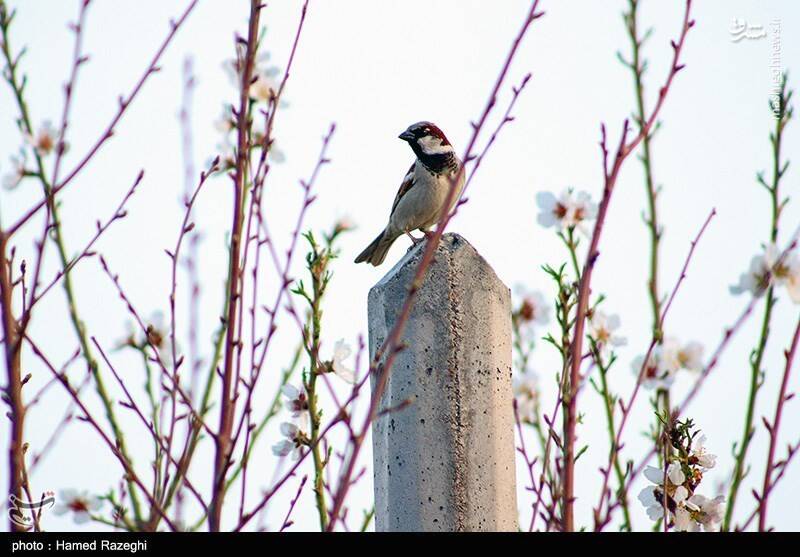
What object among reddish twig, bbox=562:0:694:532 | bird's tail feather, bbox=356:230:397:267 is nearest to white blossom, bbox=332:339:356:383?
reddish twig, bbox=562:0:694:532

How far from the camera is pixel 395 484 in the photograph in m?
2.13

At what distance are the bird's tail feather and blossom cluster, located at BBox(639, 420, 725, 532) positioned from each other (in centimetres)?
357

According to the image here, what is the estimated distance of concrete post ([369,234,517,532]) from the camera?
211 cm

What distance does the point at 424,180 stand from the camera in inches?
198

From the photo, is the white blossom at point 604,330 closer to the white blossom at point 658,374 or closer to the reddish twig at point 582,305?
the white blossom at point 658,374

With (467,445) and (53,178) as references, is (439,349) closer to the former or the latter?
(467,445)

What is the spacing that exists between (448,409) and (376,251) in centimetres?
367

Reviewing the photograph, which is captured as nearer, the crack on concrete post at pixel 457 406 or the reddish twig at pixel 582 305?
the reddish twig at pixel 582 305

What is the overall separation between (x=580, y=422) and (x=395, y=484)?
0.73 m

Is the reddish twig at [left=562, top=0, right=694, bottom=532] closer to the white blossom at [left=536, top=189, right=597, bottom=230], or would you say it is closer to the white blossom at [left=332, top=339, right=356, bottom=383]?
the white blossom at [left=536, top=189, right=597, bottom=230]

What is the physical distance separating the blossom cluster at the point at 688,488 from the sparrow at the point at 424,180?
9.47 ft

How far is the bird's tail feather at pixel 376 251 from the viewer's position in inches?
222

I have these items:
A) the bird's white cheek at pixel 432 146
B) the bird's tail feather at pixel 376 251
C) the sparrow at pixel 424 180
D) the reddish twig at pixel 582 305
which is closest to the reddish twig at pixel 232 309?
the reddish twig at pixel 582 305

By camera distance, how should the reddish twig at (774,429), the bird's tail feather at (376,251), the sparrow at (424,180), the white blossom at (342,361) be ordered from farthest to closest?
1. the bird's tail feather at (376,251)
2. the sparrow at (424,180)
3. the white blossom at (342,361)
4. the reddish twig at (774,429)
